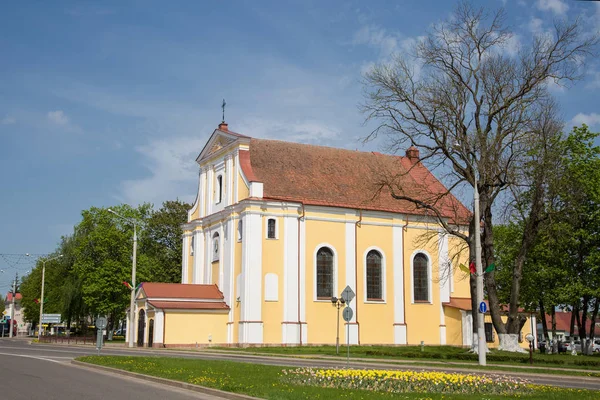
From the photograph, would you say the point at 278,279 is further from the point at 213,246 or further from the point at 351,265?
the point at 213,246

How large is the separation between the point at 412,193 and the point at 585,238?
16826 millimetres

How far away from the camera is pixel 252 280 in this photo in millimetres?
45875

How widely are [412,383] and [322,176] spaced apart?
37066mm

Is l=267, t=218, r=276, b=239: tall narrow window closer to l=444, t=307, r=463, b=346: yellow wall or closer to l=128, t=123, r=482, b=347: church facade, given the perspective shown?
l=128, t=123, r=482, b=347: church facade

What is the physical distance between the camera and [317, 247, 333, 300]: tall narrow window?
48.8 meters

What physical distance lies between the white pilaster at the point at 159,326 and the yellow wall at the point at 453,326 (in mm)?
22283

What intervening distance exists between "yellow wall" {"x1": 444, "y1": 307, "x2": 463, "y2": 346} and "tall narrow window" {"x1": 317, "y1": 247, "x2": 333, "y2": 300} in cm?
1057

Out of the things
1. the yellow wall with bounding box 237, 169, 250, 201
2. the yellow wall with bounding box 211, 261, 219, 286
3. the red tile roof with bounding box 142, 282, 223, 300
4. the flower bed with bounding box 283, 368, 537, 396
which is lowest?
the flower bed with bounding box 283, 368, 537, 396

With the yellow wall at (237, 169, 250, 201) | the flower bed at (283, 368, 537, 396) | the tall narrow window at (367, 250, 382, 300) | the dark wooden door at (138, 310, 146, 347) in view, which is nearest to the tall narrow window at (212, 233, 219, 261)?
the yellow wall at (237, 169, 250, 201)

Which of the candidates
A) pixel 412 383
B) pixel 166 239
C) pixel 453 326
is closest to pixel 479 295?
pixel 412 383

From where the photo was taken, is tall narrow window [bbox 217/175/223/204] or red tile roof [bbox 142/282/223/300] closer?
red tile roof [bbox 142/282/223/300]

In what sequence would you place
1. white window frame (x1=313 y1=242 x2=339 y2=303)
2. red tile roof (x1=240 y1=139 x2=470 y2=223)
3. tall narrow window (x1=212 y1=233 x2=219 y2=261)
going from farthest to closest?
1. tall narrow window (x1=212 y1=233 x2=219 y2=261)
2. red tile roof (x1=240 y1=139 x2=470 y2=223)
3. white window frame (x1=313 y1=242 x2=339 y2=303)

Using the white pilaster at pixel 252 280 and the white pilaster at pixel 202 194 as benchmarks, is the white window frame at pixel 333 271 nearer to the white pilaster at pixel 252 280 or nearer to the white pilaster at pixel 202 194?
the white pilaster at pixel 252 280

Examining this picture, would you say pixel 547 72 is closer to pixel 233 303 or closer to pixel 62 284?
pixel 233 303
